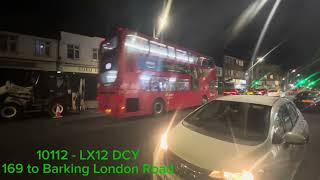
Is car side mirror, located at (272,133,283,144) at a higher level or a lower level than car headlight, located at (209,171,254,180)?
higher

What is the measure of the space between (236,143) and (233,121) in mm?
1010

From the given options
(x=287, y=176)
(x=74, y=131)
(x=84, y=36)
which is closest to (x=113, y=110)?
(x=74, y=131)

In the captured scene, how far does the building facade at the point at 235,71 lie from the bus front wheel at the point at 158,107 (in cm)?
3938

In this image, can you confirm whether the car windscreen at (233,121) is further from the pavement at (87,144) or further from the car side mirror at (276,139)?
the pavement at (87,144)

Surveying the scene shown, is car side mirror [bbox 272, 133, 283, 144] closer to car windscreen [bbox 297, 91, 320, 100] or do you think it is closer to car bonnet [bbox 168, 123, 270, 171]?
car bonnet [bbox 168, 123, 270, 171]

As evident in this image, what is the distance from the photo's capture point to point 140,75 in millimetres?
11383

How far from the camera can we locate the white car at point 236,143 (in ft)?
8.46

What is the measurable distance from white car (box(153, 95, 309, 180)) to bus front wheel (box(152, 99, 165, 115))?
26.6 ft

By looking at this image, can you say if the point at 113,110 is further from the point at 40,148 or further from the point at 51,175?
the point at 51,175

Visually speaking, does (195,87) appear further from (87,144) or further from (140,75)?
(87,144)

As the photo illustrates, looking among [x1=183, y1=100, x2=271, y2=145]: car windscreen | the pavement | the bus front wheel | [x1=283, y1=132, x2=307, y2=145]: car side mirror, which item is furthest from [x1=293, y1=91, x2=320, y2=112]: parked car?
[x1=283, y1=132, x2=307, y2=145]: car side mirror

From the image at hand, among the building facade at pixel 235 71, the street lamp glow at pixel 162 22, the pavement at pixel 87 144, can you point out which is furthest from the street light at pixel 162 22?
the building facade at pixel 235 71

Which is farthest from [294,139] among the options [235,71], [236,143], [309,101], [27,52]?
[235,71]

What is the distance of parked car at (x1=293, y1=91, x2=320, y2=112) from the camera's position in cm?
1545
